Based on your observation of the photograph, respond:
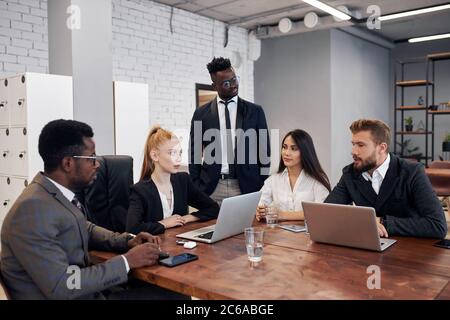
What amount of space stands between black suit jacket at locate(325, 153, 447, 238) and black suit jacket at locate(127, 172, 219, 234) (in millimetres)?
737

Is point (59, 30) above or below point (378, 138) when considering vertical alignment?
above

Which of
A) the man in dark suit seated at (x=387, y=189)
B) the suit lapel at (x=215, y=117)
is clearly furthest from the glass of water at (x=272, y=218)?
the suit lapel at (x=215, y=117)

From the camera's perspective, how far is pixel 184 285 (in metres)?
1.37

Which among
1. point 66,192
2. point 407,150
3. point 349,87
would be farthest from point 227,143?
point 407,150

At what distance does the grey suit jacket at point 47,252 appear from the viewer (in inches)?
50.9

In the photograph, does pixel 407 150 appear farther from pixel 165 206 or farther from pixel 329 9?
pixel 165 206

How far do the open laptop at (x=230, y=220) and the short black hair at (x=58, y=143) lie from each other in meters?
0.66

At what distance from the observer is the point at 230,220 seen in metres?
1.93

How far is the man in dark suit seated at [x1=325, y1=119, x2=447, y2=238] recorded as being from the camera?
1.93 meters

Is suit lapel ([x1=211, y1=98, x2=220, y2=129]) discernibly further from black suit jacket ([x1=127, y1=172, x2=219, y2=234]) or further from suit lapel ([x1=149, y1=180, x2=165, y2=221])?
suit lapel ([x1=149, y1=180, x2=165, y2=221])

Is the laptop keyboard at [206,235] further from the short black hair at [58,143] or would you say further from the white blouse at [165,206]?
the short black hair at [58,143]
